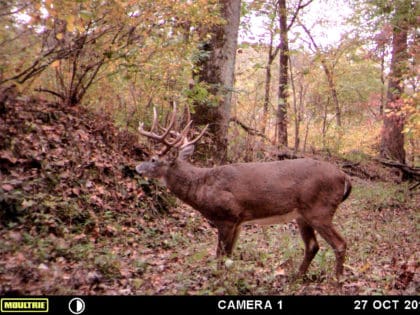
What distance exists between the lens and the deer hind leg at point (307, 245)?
20.3ft

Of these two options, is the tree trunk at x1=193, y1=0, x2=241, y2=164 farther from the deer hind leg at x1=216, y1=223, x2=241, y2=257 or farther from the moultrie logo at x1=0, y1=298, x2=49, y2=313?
the moultrie logo at x1=0, y1=298, x2=49, y2=313

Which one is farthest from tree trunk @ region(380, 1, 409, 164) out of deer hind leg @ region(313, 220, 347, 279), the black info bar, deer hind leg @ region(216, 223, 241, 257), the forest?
the black info bar

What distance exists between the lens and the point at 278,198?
6254 millimetres

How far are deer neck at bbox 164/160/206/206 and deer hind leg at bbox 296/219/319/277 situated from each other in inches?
61.7

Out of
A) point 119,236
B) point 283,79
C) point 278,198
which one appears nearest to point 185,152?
point 119,236

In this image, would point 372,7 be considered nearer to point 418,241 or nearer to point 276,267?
point 418,241

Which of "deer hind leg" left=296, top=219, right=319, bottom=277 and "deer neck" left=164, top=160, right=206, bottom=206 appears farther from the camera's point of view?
"deer neck" left=164, top=160, right=206, bottom=206

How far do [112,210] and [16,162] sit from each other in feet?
5.46

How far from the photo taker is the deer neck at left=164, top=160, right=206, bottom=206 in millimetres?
6904

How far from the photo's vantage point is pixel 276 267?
6.40m

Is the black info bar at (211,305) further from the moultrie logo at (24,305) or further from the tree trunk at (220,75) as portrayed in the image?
the tree trunk at (220,75)
